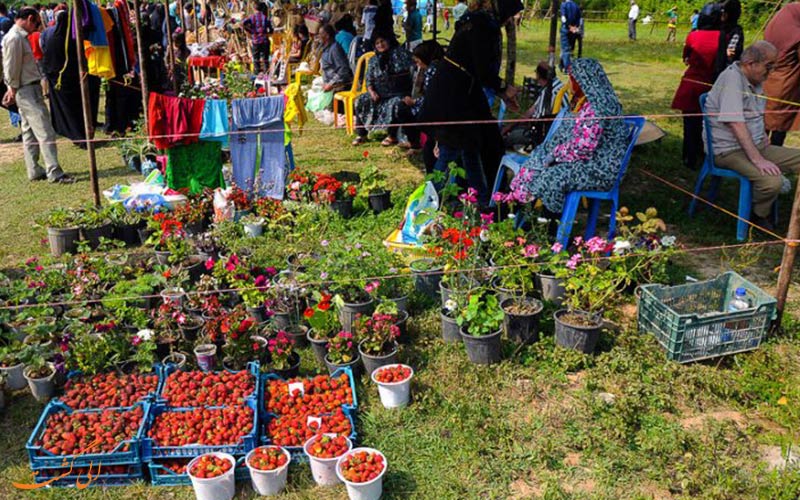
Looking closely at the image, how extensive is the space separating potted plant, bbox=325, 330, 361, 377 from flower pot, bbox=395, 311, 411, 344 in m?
0.42

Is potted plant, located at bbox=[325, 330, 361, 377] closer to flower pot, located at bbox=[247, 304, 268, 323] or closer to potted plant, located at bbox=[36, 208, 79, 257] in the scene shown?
flower pot, located at bbox=[247, 304, 268, 323]

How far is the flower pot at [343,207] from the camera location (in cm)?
628

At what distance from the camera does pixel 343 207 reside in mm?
6316

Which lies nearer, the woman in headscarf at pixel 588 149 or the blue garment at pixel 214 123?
the woman in headscarf at pixel 588 149

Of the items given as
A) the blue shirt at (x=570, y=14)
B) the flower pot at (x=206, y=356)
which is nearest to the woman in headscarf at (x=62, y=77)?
the flower pot at (x=206, y=356)

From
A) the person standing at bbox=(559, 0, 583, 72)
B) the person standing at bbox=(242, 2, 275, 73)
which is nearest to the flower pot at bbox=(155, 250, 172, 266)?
the person standing at bbox=(242, 2, 275, 73)

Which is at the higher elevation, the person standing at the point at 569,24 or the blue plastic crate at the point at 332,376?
the person standing at the point at 569,24

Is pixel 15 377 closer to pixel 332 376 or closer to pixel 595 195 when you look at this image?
pixel 332 376

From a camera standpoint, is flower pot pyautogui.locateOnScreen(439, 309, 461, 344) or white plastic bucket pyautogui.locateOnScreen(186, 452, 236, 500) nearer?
white plastic bucket pyautogui.locateOnScreen(186, 452, 236, 500)

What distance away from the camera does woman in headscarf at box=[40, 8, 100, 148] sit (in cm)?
862

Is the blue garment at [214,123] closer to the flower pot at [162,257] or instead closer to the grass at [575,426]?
the flower pot at [162,257]

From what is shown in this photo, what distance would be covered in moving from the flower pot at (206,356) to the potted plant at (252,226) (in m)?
2.02

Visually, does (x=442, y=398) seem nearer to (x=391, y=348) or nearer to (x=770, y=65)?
(x=391, y=348)

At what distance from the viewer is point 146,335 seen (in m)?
3.93
